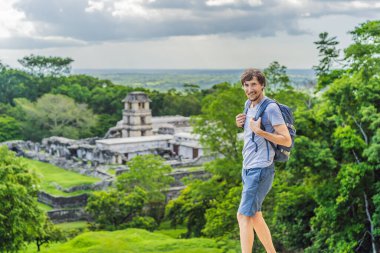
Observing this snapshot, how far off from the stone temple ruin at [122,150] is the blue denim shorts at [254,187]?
2788 centimetres

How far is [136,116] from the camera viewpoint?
54.5 metres

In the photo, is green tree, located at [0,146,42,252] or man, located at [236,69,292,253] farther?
green tree, located at [0,146,42,252]

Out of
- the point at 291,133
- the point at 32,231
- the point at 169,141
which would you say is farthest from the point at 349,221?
the point at 169,141

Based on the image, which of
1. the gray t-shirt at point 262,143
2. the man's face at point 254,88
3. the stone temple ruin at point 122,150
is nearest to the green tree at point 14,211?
the stone temple ruin at point 122,150

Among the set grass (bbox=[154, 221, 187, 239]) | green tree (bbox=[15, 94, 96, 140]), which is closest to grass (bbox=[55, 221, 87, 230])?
grass (bbox=[154, 221, 187, 239])

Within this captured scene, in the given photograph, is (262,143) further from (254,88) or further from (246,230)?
(246,230)

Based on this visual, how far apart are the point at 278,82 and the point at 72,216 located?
15.4m

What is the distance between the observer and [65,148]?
163ft

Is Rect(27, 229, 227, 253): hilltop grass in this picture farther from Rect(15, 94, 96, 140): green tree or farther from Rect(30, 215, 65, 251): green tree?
Rect(15, 94, 96, 140): green tree

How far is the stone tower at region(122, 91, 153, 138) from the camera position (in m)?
54.4

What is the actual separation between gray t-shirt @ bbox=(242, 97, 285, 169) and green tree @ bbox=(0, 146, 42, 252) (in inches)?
581

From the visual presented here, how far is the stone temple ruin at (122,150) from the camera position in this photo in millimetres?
35256

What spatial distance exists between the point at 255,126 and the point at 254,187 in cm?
75

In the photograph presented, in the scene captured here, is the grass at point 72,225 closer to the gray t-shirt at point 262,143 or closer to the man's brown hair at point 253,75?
the gray t-shirt at point 262,143
